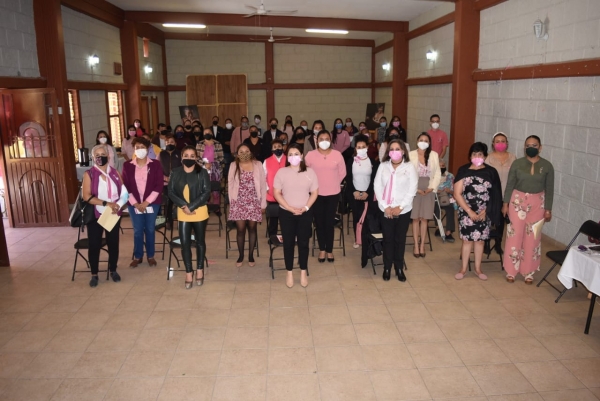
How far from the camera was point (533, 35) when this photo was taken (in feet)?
22.3

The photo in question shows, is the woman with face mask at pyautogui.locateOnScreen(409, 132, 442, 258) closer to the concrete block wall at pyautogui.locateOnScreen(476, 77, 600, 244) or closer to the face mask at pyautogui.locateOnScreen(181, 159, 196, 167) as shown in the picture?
the concrete block wall at pyautogui.locateOnScreen(476, 77, 600, 244)

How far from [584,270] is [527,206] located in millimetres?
1131

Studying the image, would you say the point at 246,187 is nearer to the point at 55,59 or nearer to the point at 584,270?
the point at 584,270

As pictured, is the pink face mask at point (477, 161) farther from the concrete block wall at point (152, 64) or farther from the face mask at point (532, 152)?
the concrete block wall at point (152, 64)

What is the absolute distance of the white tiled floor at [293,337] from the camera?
11.5 feet

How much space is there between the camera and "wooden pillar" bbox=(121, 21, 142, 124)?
11516 millimetres

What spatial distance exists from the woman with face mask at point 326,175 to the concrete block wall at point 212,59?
11379mm

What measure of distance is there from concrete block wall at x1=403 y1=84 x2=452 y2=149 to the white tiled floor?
5.07 metres

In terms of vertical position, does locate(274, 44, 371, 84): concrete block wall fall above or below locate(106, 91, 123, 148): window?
above

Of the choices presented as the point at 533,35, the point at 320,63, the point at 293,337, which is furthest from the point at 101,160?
the point at 320,63

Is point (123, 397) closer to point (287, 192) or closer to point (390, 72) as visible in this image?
point (287, 192)

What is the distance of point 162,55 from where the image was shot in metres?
15.6

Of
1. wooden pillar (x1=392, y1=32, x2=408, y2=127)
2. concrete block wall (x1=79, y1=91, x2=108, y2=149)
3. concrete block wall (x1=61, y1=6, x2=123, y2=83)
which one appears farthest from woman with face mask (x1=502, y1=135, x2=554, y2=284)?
wooden pillar (x1=392, y1=32, x2=408, y2=127)

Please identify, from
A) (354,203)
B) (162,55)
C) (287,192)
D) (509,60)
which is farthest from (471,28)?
(162,55)
